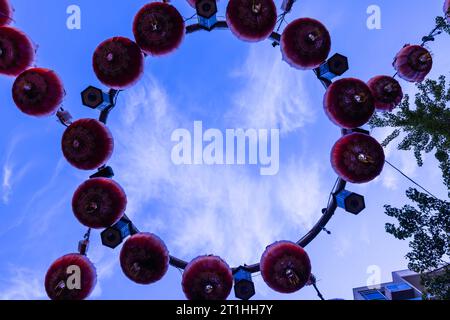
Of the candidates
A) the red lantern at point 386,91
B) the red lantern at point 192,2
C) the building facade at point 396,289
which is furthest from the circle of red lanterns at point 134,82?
the building facade at point 396,289

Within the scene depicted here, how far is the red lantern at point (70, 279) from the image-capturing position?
9922 millimetres

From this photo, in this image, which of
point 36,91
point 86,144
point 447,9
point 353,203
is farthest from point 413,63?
point 36,91

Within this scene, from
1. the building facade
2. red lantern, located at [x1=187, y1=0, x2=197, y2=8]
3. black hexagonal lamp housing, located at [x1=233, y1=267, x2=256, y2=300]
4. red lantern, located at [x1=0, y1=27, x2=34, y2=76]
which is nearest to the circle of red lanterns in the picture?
red lantern, located at [x1=0, y1=27, x2=34, y2=76]

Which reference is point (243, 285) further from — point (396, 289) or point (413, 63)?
point (396, 289)

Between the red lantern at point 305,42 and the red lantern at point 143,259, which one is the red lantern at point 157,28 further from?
A: the red lantern at point 143,259

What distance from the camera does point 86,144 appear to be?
10875mm

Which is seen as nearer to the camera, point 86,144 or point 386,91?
point 86,144

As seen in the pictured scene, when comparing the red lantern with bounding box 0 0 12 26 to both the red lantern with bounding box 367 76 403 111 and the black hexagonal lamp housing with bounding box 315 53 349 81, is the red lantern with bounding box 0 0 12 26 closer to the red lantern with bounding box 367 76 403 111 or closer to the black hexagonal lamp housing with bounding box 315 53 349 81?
the black hexagonal lamp housing with bounding box 315 53 349 81

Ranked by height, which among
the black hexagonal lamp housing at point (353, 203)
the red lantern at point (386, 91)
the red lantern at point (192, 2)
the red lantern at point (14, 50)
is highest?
the red lantern at point (192, 2)

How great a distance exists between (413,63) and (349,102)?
3.67m

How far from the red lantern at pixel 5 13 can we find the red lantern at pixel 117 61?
3.20m

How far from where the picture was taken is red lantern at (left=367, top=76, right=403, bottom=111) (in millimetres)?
12695

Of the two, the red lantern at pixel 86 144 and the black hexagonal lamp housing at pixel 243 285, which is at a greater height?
the red lantern at pixel 86 144
